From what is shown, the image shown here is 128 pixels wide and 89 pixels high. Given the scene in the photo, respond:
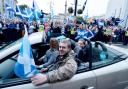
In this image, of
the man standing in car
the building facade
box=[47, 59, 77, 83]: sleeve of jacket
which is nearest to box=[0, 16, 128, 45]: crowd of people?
the man standing in car

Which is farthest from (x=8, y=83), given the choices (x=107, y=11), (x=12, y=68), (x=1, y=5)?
(x=107, y=11)

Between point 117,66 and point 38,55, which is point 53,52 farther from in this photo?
point 117,66

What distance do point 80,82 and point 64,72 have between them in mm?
248

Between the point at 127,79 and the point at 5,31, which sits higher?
the point at 127,79

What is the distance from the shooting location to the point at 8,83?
3.26 meters

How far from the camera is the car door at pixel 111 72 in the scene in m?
3.78

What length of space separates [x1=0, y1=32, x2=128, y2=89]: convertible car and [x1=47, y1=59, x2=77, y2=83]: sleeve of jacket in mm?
54

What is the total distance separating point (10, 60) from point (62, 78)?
2.47ft

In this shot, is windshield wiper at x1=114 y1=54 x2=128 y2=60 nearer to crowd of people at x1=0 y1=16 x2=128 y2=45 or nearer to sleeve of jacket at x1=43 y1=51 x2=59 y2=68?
sleeve of jacket at x1=43 y1=51 x2=59 y2=68

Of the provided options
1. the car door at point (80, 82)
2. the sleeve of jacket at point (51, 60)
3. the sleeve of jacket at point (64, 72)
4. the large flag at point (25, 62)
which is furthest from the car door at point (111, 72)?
the large flag at point (25, 62)

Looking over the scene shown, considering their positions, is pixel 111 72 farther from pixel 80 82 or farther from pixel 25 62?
pixel 25 62

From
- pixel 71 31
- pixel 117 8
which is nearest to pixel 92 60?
pixel 71 31

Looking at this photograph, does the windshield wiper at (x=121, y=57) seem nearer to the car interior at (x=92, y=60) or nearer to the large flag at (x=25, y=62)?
the car interior at (x=92, y=60)

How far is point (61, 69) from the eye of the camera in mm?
3482
